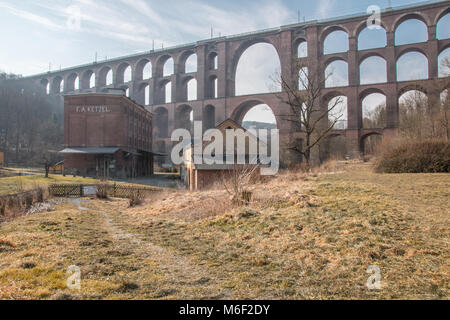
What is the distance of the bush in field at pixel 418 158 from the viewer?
43.5 ft

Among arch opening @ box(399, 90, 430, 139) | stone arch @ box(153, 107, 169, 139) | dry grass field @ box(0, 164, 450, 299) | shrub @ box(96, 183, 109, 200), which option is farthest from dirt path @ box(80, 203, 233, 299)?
stone arch @ box(153, 107, 169, 139)

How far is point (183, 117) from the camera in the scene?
5894cm

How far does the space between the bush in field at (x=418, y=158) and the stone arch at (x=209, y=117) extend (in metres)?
40.4

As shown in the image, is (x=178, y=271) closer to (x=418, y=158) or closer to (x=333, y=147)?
(x=418, y=158)

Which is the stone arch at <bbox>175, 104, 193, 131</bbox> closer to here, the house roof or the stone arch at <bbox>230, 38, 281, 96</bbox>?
the stone arch at <bbox>230, 38, 281, 96</bbox>

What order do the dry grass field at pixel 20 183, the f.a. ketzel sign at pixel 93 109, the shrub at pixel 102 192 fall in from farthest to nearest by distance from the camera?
the f.a. ketzel sign at pixel 93 109, the shrub at pixel 102 192, the dry grass field at pixel 20 183

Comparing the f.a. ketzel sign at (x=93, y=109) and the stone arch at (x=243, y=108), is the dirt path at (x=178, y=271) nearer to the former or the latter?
the f.a. ketzel sign at (x=93, y=109)

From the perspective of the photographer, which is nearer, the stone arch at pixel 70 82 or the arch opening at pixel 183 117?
the arch opening at pixel 183 117

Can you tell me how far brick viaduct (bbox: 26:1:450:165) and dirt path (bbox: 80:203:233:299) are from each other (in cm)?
2873

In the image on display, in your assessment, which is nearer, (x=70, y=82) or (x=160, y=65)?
(x=160, y=65)

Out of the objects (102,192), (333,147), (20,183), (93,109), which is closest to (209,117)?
(93,109)

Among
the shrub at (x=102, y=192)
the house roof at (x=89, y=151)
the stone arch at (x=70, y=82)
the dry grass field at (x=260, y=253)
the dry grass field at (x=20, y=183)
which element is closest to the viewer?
the dry grass field at (x=260, y=253)

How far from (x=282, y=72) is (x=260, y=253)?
45.5m

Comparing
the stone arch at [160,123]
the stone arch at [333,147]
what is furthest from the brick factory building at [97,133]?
the stone arch at [160,123]
